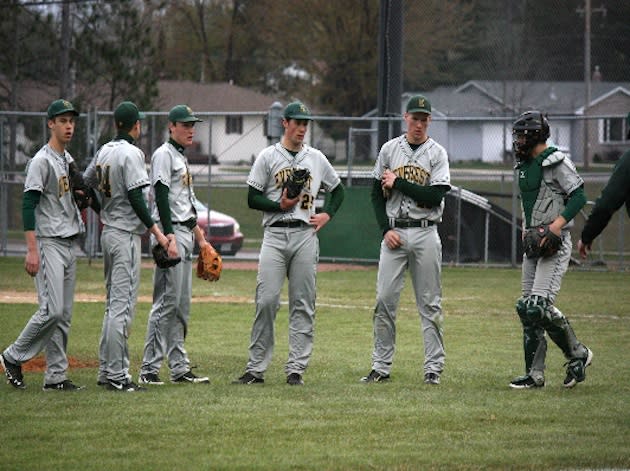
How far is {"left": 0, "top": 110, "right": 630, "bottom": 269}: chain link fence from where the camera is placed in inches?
834

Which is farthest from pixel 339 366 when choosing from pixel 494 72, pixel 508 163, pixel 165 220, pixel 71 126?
pixel 494 72

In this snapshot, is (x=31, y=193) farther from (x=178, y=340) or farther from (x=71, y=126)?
(x=178, y=340)

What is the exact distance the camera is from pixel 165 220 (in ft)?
28.3

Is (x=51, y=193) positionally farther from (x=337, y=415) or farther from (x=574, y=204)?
(x=574, y=204)

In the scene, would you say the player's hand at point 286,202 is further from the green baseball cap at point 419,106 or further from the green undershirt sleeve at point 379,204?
the green baseball cap at point 419,106

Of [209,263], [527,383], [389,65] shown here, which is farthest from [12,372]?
[389,65]

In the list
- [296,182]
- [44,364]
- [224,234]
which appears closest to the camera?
[296,182]

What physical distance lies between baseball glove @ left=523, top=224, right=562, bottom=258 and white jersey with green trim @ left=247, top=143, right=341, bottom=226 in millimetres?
1705

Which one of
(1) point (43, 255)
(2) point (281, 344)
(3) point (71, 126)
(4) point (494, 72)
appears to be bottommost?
(2) point (281, 344)

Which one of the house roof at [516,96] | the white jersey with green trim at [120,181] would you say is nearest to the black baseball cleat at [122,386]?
the white jersey with green trim at [120,181]

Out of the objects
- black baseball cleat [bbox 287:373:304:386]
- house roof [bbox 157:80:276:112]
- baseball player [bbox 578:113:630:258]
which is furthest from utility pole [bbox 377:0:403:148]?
house roof [bbox 157:80:276:112]

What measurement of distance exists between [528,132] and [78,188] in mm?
3399

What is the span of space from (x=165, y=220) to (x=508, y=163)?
1017 inches

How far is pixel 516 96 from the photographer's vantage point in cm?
3597
